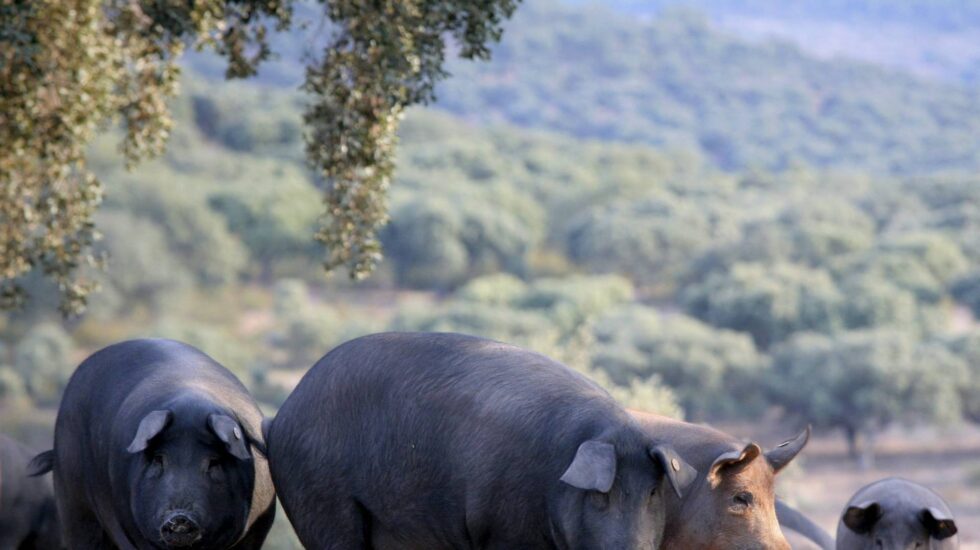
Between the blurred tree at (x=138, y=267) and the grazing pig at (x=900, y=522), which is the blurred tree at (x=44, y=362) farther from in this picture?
the grazing pig at (x=900, y=522)

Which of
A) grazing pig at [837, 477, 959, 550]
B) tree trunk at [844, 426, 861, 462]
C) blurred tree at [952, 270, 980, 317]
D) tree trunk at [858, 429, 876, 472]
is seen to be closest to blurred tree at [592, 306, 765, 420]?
tree trunk at [844, 426, 861, 462]

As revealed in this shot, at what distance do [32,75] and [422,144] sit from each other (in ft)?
371

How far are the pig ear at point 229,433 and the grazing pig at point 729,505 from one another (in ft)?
5.53

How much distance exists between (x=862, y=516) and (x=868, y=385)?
50.8 m

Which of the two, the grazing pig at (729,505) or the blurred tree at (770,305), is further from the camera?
the blurred tree at (770,305)

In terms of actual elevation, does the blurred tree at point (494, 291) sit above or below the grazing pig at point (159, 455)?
below

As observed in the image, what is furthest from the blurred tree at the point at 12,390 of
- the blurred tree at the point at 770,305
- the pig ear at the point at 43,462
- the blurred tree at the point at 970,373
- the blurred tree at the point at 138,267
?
the pig ear at the point at 43,462

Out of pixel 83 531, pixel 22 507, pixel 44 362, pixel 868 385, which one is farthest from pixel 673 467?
pixel 44 362

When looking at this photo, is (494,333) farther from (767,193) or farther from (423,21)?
(423,21)

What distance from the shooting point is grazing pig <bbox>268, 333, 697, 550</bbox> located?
5.12 meters

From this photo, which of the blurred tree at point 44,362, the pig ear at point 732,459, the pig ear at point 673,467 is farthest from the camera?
the blurred tree at point 44,362

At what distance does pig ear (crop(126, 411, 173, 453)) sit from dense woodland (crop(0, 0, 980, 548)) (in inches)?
1270

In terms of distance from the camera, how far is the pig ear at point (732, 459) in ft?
18.4

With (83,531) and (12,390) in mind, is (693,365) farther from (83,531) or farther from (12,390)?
(83,531)
